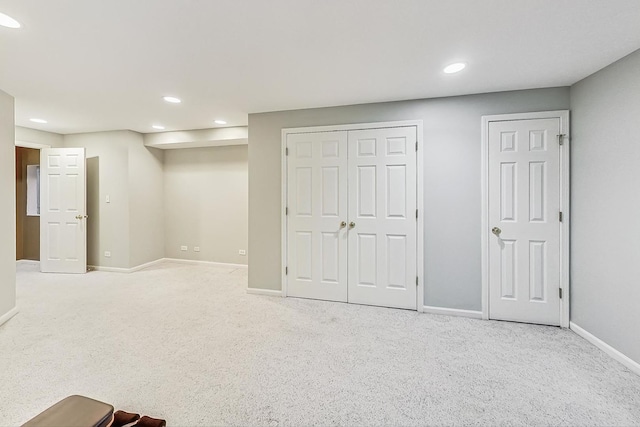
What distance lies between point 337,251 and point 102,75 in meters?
2.92

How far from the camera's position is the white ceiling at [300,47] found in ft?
5.52

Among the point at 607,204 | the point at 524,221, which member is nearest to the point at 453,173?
the point at 524,221

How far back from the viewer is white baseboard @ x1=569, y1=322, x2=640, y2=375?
212cm

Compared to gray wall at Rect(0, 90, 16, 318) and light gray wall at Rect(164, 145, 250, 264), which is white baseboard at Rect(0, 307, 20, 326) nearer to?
gray wall at Rect(0, 90, 16, 318)

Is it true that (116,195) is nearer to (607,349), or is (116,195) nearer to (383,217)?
(383,217)

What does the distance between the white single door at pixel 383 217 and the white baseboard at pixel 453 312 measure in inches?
6.2

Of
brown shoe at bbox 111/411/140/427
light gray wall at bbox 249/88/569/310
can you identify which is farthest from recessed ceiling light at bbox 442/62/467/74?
brown shoe at bbox 111/411/140/427

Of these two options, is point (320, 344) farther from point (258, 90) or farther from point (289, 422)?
point (258, 90)

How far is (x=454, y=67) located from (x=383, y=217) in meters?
1.62

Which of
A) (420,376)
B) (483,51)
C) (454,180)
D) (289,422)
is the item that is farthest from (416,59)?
(289,422)

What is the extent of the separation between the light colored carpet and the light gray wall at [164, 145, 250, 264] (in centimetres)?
206

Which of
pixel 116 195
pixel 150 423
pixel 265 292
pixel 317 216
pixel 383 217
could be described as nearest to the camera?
pixel 150 423

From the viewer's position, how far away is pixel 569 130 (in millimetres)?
2795

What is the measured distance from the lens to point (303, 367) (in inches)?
85.5
